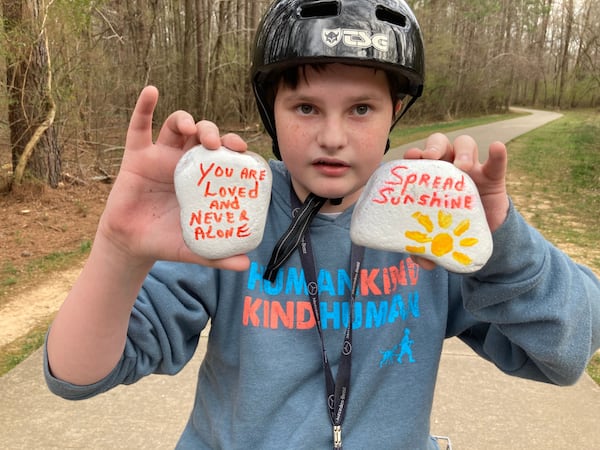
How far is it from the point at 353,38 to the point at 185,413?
2239 mm

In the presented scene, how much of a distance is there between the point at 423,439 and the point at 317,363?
15.7 inches

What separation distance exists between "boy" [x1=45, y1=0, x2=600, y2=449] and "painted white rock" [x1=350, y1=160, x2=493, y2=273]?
0.06 meters

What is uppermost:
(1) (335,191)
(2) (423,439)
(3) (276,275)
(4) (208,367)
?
(1) (335,191)

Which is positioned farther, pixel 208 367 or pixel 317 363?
pixel 208 367

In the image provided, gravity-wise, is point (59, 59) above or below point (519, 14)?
below

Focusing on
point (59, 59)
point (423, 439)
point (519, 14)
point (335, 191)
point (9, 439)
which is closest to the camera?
point (335, 191)

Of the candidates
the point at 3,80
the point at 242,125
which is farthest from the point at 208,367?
the point at 242,125

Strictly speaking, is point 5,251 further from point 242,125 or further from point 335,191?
point 242,125

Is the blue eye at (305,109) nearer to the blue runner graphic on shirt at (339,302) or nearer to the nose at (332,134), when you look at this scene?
the nose at (332,134)

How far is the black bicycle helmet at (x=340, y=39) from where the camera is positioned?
4.67 ft

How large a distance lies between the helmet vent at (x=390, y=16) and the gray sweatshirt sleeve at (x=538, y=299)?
78cm

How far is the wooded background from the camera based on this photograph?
728 centimetres

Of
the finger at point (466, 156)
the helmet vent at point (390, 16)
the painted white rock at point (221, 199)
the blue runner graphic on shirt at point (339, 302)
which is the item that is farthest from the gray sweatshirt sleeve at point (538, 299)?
the helmet vent at point (390, 16)

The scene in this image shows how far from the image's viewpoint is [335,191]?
4.67ft
